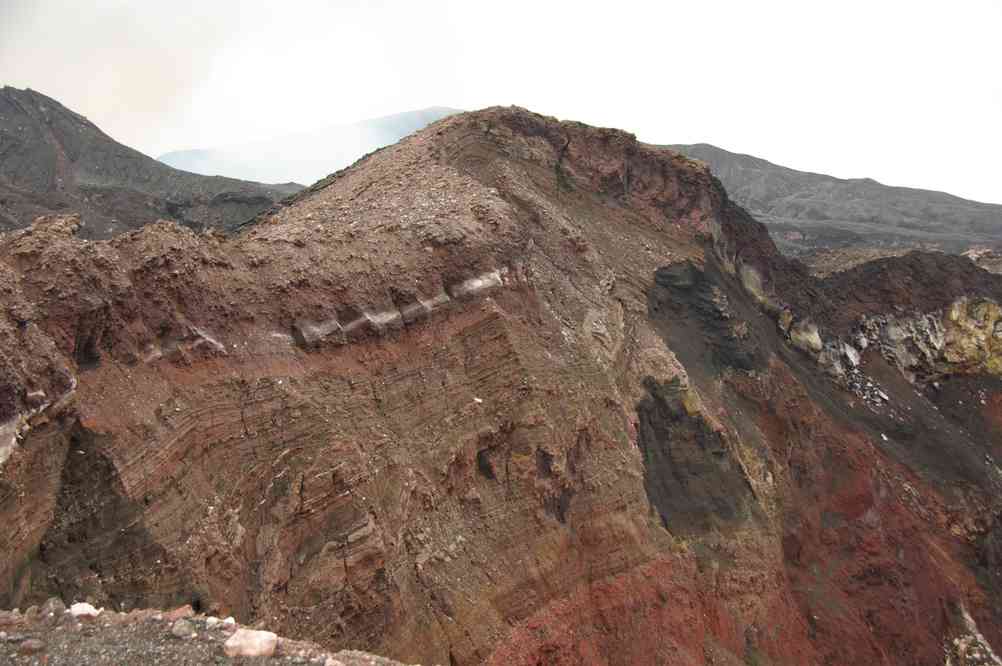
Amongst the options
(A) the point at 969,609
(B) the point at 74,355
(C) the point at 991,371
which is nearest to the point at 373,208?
(B) the point at 74,355

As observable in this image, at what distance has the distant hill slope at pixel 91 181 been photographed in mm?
50688

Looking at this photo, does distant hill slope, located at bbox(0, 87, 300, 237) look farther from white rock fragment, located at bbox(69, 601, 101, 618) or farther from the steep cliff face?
white rock fragment, located at bbox(69, 601, 101, 618)

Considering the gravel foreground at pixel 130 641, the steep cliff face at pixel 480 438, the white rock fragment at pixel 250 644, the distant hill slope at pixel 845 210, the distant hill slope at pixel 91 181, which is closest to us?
the gravel foreground at pixel 130 641

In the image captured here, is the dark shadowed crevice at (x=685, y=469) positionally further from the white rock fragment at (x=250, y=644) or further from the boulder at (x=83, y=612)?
the boulder at (x=83, y=612)

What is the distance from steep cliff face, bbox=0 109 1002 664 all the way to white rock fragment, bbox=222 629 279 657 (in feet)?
6.25

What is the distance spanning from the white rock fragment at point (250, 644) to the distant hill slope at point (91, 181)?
4350cm

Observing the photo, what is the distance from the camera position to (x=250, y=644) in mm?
6934

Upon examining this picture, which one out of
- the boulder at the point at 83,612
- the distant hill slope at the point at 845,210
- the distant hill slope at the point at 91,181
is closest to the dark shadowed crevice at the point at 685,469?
the boulder at the point at 83,612

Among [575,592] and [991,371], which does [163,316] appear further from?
[991,371]

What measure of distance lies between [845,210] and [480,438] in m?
101

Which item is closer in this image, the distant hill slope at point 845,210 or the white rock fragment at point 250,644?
the white rock fragment at point 250,644

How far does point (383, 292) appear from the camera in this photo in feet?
42.0

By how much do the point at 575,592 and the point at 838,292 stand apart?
2097 cm

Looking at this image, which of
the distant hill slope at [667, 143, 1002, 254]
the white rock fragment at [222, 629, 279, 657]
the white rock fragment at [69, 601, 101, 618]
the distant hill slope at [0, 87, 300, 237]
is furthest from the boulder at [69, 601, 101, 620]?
the distant hill slope at [667, 143, 1002, 254]
